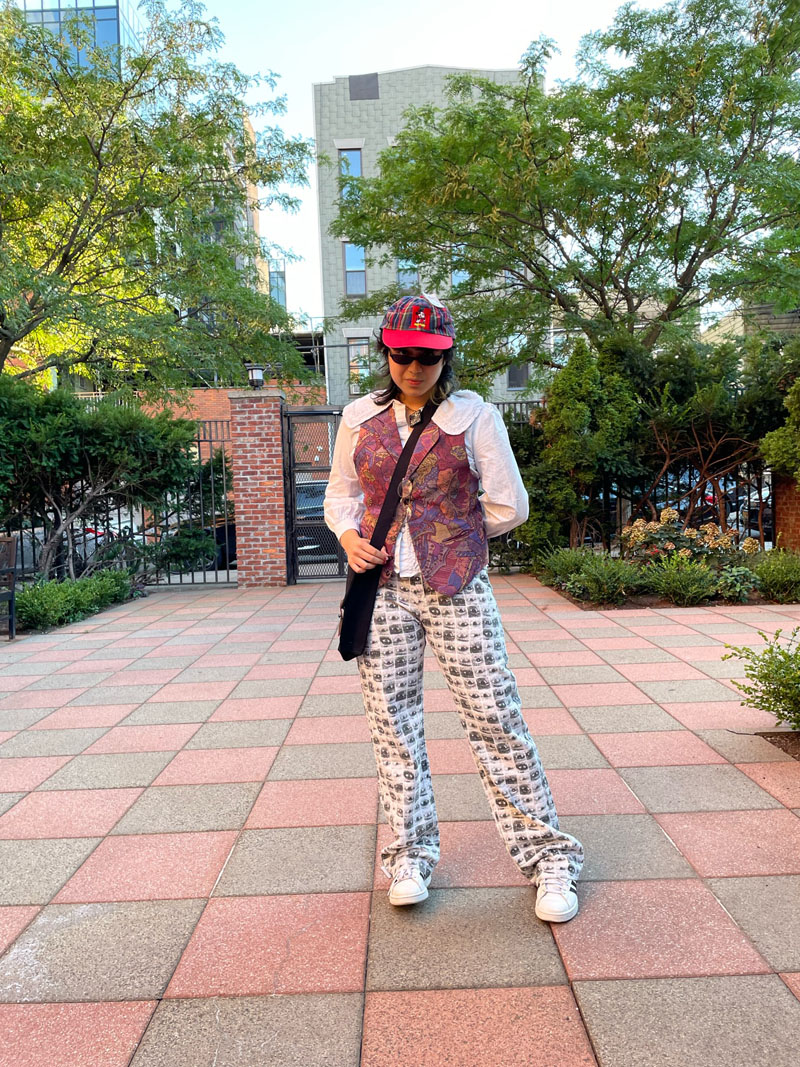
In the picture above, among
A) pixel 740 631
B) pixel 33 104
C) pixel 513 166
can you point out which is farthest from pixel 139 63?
pixel 740 631

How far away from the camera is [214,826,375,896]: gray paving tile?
2523mm

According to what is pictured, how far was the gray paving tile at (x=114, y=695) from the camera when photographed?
4.91 metres

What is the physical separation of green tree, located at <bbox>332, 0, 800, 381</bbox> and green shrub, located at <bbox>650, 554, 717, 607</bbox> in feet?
13.2

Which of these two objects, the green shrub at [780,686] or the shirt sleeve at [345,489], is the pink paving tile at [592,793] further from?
the shirt sleeve at [345,489]

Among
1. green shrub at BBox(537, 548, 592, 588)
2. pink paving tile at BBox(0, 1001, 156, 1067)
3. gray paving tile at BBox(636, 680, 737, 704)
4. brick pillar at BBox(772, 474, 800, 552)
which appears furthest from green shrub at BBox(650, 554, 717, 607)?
pink paving tile at BBox(0, 1001, 156, 1067)

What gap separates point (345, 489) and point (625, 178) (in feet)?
32.9

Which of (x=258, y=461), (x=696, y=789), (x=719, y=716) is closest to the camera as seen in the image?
(x=696, y=789)

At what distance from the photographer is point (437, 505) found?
7.30 feet

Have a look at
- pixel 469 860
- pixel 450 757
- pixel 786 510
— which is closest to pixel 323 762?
pixel 450 757

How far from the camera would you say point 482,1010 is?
187cm

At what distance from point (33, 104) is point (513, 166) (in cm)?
774

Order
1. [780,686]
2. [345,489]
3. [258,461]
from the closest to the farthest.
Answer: [345,489]
[780,686]
[258,461]

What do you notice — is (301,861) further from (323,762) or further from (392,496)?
(392,496)

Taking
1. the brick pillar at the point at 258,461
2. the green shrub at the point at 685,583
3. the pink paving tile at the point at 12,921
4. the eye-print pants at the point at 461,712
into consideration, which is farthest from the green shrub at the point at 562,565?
the pink paving tile at the point at 12,921
